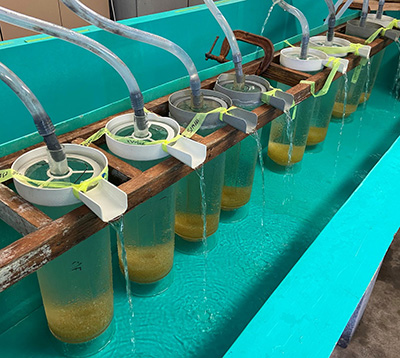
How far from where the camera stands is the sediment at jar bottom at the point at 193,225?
1615 mm

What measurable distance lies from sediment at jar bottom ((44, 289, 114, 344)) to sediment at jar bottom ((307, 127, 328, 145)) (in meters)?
1.65

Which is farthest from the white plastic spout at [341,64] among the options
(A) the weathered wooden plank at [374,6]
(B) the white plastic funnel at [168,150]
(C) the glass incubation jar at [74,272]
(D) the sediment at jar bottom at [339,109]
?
(A) the weathered wooden plank at [374,6]

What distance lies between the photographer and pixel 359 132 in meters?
2.68

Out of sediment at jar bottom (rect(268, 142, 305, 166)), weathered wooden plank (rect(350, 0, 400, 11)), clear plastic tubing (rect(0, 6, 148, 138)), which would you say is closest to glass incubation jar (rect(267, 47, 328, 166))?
sediment at jar bottom (rect(268, 142, 305, 166))

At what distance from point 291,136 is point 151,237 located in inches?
41.0

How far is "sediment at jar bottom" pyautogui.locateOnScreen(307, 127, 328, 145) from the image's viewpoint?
240cm

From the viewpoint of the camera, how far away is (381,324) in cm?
233

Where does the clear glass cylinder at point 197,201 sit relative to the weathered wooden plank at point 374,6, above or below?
below

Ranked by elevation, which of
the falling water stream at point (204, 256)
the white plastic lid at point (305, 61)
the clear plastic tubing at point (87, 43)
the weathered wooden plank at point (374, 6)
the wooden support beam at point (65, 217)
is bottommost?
the falling water stream at point (204, 256)

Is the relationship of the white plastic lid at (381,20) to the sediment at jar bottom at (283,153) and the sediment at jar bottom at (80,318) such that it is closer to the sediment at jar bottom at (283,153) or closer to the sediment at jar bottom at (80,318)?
the sediment at jar bottom at (283,153)

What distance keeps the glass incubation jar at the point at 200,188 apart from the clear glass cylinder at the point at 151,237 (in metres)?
0.16

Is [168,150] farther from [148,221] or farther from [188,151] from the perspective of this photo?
[148,221]

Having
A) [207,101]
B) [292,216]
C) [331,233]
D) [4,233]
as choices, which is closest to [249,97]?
[207,101]

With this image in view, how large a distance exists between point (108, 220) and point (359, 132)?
7.39ft
